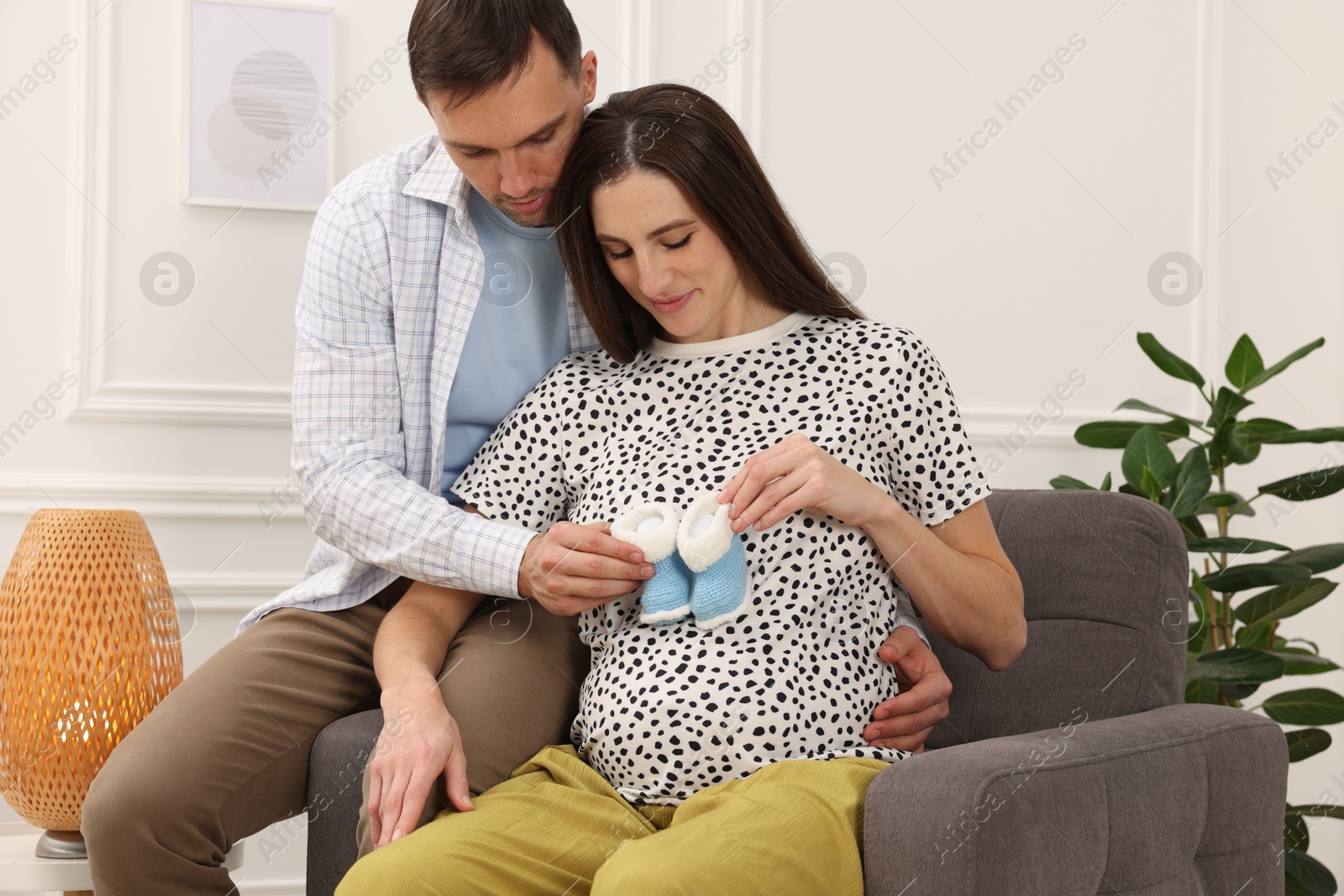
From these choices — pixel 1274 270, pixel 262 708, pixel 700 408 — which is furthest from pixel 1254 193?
pixel 262 708

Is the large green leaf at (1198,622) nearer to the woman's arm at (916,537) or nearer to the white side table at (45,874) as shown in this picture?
the woman's arm at (916,537)

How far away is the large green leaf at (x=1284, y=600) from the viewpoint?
2269mm

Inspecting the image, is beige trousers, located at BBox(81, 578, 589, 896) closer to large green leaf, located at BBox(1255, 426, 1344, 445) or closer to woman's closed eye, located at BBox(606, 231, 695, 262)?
woman's closed eye, located at BBox(606, 231, 695, 262)

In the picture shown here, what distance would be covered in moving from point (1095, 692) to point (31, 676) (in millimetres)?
1493

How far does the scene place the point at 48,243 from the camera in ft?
7.34

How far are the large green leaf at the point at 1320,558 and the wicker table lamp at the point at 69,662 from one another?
2.07 meters

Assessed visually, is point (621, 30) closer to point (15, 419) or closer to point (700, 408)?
point (700, 408)

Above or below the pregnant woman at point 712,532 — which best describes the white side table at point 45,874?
below

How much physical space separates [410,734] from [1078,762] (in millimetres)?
737

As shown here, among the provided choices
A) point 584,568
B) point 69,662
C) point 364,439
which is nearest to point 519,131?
point 364,439

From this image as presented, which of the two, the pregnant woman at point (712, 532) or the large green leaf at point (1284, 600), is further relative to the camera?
the large green leaf at point (1284, 600)

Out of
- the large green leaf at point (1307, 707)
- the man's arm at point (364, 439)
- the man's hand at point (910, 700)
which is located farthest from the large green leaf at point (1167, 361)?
the man's arm at point (364, 439)

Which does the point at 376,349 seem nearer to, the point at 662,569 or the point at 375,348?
the point at 375,348

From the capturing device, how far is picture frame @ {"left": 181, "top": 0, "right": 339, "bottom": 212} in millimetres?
2254
